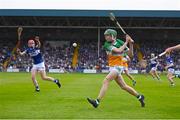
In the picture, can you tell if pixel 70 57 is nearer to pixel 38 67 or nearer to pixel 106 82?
pixel 38 67

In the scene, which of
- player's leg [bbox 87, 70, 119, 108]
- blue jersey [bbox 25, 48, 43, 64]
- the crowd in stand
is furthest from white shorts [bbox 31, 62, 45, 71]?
the crowd in stand

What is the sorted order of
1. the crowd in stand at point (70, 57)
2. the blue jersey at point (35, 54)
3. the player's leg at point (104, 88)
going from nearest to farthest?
the player's leg at point (104, 88) → the blue jersey at point (35, 54) → the crowd in stand at point (70, 57)

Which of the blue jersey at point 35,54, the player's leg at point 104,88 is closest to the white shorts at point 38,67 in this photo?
the blue jersey at point 35,54

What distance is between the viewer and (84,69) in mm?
59375

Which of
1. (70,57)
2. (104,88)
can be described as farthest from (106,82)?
(70,57)

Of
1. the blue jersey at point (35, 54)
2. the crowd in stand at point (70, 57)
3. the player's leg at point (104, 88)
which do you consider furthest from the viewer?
the crowd in stand at point (70, 57)

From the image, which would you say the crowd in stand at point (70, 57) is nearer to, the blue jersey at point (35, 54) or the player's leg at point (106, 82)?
the blue jersey at point (35, 54)

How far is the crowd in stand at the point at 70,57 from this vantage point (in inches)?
2389

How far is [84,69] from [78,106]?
44.5 metres

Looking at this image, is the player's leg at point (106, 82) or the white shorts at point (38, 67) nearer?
the player's leg at point (106, 82)

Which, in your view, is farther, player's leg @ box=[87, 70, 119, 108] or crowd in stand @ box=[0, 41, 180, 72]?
crowd in stand @ box=[0, 41, 180, 72]

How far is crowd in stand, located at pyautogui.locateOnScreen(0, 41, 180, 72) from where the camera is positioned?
60688 millimetres

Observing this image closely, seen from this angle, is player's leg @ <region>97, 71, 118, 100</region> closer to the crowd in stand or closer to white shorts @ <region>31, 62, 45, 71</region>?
white shorts @ <region>31, 62, 45, 71</region>

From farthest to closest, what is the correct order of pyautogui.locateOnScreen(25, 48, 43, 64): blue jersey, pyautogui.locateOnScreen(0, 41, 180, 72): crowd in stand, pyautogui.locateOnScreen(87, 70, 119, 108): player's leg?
pyautogui.locateOnScreen(0, 41, 180, 72): crowd in stand → pyautogui.locateOnScreen(25, 48, 43, 64): blue jersey → pyautogui.locateOnScreen(87, 70, 119, 108): player's leg
